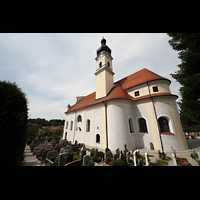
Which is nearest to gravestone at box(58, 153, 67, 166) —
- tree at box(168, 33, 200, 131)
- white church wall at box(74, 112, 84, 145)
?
white church wall at box(74, 112, 84, 145)

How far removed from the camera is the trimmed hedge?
3.43 meters

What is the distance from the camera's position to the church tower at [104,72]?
50.4 feet

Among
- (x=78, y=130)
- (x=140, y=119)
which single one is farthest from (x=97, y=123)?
(x=140, y=119)

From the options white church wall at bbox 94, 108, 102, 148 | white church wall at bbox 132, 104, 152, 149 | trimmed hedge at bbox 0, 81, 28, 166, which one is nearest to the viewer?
trimmed hedge at bbox 0, 81, 28, 166

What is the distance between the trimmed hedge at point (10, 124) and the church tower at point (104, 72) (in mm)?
11687

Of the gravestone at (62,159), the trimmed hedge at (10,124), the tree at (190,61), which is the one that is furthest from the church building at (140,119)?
the trimmed hedge at (10,124)

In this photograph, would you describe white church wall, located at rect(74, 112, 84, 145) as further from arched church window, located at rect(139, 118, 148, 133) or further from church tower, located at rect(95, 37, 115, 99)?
arched church window, located at rect(139, 118, 148, 133)

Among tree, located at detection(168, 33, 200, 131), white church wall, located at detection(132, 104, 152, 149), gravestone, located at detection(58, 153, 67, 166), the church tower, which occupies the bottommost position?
gravestone, located at detection(58, 153, 67, 166)

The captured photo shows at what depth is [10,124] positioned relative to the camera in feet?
12.0

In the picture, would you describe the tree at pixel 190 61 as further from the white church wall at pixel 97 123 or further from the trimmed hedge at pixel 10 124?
the trimmed hedge at pixel 10 124

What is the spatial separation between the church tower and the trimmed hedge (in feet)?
38.3
